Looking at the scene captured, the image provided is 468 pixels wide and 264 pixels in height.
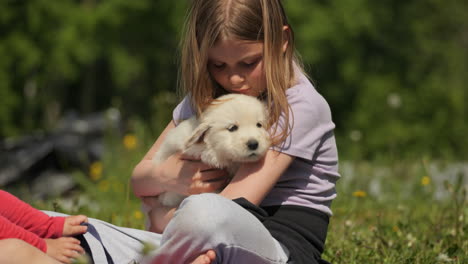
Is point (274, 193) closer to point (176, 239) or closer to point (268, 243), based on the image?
point (268, 243)

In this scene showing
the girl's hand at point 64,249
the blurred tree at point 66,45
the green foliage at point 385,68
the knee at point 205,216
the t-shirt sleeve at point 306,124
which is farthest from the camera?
the green foliage at point 385,68

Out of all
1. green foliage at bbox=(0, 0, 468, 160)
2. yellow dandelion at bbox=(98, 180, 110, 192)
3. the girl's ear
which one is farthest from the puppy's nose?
green foliage at bbox=(0, 0, 468, 160)

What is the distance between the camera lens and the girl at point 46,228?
2.91 m

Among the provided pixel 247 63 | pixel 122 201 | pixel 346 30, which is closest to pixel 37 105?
pixel 346 30

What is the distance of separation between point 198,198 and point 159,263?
35cm

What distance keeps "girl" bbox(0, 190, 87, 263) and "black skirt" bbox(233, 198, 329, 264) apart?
2.65ft

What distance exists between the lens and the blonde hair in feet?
10.2

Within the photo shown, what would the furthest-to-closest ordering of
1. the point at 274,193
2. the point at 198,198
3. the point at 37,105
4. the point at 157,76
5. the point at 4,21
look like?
1. the point at 157,76
2. the point at 37,105
3. the point at 4,21
4. the point at 274,193
5. the point at 198,198

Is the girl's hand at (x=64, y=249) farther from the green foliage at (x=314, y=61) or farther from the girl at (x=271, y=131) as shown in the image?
the green foliage at (x=314, y=61)

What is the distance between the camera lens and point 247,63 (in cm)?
319

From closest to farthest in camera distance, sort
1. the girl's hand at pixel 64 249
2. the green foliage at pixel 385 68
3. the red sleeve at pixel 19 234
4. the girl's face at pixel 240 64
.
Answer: the red sleeve at pixel 19 234, the girl's hand at pixel 64 249, the girl's face at pixel 240 64, the green foliage at pixel 385 68

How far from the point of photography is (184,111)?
3645mm

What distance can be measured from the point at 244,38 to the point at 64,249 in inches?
51.9

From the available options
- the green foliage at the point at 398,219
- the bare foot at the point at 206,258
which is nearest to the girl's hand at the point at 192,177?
the bare foot at the point at 206,258
